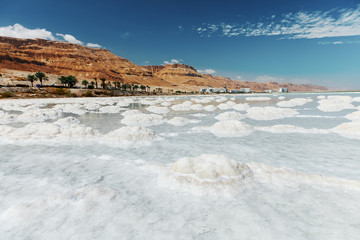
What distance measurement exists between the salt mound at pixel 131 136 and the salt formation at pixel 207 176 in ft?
17.5

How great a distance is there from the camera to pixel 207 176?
20.8 ft

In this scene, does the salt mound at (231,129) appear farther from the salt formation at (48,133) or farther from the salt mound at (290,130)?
the salt formation at (48,133)

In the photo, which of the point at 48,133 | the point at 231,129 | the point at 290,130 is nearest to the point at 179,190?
the point at 231,129

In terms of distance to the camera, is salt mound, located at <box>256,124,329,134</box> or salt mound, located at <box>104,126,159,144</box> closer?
salt mound, located at <box>104,126,159,144</box>

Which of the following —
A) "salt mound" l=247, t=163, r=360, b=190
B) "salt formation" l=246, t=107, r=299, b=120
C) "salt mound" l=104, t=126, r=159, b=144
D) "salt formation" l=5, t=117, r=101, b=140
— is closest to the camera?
"salt mound" l=247, t=163, r=360, b=190

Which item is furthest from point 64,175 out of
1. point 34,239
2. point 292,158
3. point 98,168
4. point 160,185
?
point 292,158

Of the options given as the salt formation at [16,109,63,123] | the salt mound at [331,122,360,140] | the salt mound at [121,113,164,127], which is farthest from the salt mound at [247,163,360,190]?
the salt formation at [16,109,63,123]

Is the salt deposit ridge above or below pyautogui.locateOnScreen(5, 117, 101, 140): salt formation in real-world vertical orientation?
below

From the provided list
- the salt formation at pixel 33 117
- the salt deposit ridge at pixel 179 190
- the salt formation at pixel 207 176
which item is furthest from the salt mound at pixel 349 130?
the salt formation at pixel 33 117

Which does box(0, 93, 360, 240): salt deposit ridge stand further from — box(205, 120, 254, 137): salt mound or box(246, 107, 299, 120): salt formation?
box(246, 107, 299, 120): salt formation

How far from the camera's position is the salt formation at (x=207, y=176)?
233 inches

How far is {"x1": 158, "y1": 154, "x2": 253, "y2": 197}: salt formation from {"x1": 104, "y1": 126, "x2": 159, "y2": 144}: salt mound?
5329mm

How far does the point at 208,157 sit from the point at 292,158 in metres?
4.38

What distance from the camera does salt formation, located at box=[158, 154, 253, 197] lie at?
593cm
